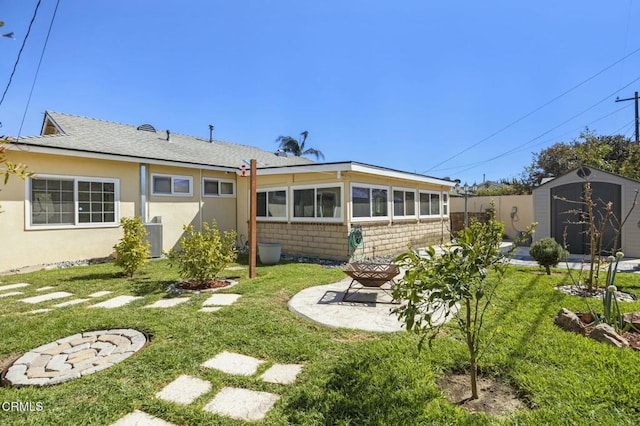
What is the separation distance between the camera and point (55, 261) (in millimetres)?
8703

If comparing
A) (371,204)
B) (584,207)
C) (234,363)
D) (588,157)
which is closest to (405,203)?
(371,204)

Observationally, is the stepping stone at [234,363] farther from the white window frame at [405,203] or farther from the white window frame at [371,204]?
the white window frame at [405,203]

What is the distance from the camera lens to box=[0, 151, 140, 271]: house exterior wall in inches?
312

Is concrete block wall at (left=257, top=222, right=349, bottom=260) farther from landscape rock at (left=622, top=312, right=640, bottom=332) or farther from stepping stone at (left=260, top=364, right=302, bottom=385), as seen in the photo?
stepping stone at (left=260, top=364, right=302, bottom=385)

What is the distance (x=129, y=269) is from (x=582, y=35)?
59.3 feet

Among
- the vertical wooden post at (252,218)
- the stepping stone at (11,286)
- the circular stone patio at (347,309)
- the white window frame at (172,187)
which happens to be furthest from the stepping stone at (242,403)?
the white window frame at (172,187)

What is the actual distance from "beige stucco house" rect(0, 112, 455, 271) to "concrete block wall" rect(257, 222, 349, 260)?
0.03m

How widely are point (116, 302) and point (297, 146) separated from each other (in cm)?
2873

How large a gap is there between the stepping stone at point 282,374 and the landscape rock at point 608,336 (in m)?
3.41

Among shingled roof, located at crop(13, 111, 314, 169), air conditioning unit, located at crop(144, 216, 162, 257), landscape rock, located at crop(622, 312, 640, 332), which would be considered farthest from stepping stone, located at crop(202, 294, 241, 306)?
shingled roof, located at crop(13, 111, 314, 169)

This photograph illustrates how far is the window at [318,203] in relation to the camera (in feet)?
32.6

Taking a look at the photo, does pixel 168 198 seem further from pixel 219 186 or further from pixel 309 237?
pixel 309 237

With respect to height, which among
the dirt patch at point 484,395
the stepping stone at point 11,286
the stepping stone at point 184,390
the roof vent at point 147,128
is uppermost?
the roof vent at point 147,128

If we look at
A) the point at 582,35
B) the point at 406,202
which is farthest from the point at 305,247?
the point at 582,35
